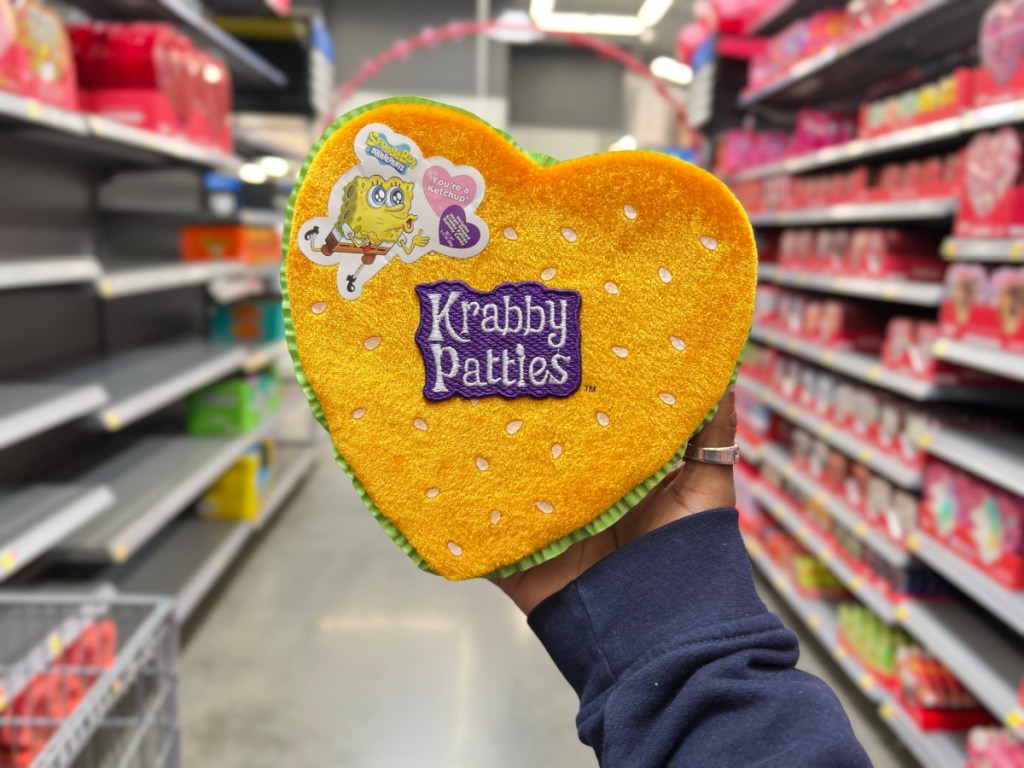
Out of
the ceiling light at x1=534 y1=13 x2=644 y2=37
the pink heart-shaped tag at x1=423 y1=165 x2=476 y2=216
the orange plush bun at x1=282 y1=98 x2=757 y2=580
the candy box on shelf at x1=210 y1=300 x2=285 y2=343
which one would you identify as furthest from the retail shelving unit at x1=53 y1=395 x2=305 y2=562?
the ceiling light at x1=534 y1=13 x2=644 y2=37

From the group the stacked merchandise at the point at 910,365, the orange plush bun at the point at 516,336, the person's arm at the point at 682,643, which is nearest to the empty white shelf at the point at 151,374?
the orange plush bun at the point at 516,336

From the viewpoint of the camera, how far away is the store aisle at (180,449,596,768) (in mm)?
2312

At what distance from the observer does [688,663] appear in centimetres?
63

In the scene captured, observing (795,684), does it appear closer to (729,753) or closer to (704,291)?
(729,753)

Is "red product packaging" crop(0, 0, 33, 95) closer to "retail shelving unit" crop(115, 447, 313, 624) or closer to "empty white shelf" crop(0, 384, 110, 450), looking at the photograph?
"empty white shelf" crop(0, 384, 110, 450)

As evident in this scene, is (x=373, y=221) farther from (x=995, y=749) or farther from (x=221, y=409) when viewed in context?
(x=221, y=409)

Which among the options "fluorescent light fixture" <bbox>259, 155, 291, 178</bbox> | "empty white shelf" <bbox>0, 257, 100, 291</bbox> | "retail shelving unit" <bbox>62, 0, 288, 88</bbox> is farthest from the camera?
"fluorescent light fixture" <bbox>259, 155, 291, 178</bbox>

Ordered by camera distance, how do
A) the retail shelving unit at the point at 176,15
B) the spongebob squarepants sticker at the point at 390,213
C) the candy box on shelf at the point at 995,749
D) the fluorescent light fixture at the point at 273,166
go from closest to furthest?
the spongebob squarepants sticker at the point at 390,213 → the candy box on shelf at the point at 995,749 → the retail shelving unit at the point at 176,15 → the fluorescent light fixture at the point at 273,166

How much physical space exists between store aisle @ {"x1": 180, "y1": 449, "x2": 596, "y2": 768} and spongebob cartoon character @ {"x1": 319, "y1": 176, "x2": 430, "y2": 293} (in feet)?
6.43

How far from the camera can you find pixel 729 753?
1.86 feet

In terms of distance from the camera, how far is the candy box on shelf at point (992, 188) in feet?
6.02

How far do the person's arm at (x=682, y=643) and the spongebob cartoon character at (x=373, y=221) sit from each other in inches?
13.6

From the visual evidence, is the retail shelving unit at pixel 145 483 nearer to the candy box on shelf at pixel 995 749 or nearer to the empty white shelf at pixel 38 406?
the empty white shelf at pixel 38 406

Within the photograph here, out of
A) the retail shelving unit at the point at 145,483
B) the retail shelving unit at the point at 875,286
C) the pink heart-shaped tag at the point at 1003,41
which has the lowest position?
the retail shelving unit at the point at 145,483
